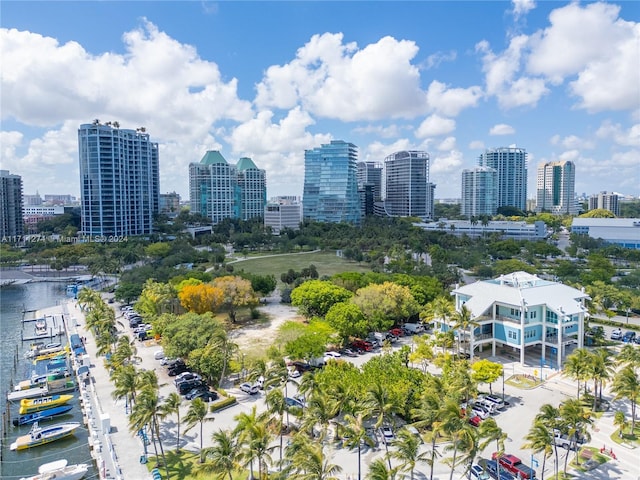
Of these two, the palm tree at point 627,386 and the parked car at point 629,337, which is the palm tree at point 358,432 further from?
the parked car at point 629,337

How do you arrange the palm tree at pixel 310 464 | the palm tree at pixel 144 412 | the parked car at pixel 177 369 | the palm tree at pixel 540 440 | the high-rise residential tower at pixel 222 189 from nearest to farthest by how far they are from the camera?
the palm tree at pixel 310 464 → the palm tree at pixel 540 440 → the palm tree at pixel 144 412 → the parked car at pixel 177 369 → the high-rise residential tower at pixel 222 189

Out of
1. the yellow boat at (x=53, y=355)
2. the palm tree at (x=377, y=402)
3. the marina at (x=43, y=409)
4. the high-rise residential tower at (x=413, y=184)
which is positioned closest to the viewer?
the palm tree at (x=377, y=402)

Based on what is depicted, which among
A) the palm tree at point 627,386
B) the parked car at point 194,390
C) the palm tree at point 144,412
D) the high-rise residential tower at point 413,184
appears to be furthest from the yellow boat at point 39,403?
the high-rise residential tower at point 413,184

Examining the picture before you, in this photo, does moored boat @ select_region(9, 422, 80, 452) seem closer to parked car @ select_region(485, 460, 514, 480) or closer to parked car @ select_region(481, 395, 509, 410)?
parked car @ select_region(485, 460, 514, 480)

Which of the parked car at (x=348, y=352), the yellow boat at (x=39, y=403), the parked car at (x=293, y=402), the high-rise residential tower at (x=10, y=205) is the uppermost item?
the high-rise residential tower at (x=10, y=205)

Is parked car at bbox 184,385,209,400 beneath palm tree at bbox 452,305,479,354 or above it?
beneath

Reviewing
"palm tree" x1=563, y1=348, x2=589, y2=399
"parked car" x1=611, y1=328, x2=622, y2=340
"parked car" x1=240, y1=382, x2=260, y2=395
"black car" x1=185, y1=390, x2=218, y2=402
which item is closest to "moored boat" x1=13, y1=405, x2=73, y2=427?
"black car" x1=185, y1=390, x2=218, y2=402

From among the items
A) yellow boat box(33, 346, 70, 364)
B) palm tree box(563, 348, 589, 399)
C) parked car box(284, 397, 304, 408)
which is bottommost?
yellow boat box(33, 346, 70, 364)
